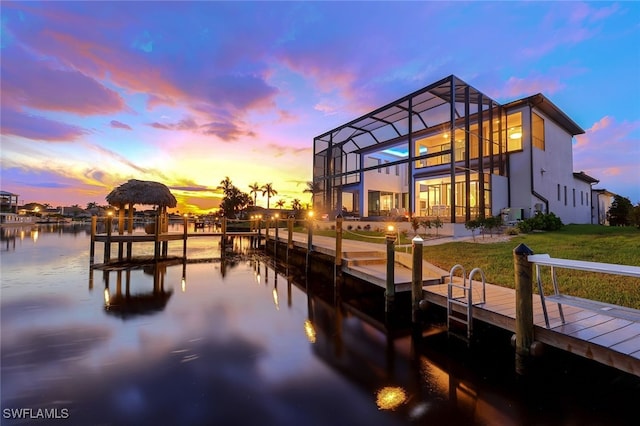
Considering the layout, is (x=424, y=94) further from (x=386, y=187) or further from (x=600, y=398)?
(x=600, y=398)

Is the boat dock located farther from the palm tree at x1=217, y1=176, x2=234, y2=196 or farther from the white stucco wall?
the palm tree at x1=217, y1=176, x2=234, y2=196

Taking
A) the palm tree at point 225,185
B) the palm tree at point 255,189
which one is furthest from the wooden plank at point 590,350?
the palm tree at point 255,189

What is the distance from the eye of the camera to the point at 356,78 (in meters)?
14.9

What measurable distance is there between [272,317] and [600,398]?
5.70m

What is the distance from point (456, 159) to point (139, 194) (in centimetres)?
1985

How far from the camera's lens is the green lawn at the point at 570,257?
5.43 metres

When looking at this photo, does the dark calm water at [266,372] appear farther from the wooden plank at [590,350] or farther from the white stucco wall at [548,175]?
the white stucco wall at [548,175]

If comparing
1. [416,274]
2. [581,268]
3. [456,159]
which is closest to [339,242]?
[416,274]

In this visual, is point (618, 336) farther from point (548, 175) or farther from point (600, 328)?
point (548, 175)

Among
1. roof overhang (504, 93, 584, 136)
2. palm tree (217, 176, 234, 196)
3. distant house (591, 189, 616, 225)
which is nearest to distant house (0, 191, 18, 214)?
palm tree (217, 176, 234, 196)

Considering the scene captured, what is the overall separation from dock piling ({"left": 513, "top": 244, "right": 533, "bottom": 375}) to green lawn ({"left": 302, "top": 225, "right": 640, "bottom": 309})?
2653mm

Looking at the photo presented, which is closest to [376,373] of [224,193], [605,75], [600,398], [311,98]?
[600,398]

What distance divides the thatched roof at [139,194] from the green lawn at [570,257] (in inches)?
627

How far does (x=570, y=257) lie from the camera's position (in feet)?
25.6
